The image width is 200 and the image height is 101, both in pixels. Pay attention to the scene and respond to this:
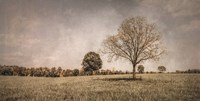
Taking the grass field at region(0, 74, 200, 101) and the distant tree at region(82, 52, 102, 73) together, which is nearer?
the grass field at region(0, 74, 200, 101)

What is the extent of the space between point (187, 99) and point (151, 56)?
24217 millimetres

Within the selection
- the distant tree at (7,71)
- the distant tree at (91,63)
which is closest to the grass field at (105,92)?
the distant tree at (7,71)

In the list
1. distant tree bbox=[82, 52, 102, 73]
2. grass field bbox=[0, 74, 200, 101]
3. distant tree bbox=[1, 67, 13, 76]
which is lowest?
grass field bbox=[0, 74, 200, 101]

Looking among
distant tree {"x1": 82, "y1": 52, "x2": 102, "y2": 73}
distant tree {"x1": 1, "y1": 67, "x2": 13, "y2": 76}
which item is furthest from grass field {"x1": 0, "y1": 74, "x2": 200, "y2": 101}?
distant tree {"x1": 82, "y1": 52, "x2": 102, "y2": 73}

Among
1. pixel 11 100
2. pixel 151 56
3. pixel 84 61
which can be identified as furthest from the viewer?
pixel 84 61

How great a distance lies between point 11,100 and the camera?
495 inches

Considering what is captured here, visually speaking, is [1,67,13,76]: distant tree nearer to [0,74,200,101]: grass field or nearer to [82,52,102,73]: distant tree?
[82,52,102,73]: distant tree

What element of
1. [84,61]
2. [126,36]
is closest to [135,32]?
[126,36]

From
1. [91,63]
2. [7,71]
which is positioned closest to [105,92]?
[7,71]

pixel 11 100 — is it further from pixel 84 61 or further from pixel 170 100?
pixel 84 61

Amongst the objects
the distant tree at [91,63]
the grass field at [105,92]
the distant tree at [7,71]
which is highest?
the distant tree at [91,63]

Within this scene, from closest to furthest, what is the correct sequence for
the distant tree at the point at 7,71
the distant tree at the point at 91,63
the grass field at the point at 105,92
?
the grass field at the point at 105,92 → the distant tree at the point at 7,71 → the distant tree at the point at 91,63

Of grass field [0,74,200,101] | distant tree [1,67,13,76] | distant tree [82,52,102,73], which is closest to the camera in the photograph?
grass field [0,74,200,101]

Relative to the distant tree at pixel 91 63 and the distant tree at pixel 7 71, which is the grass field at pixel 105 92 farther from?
the distant tree at pixel 91 63
